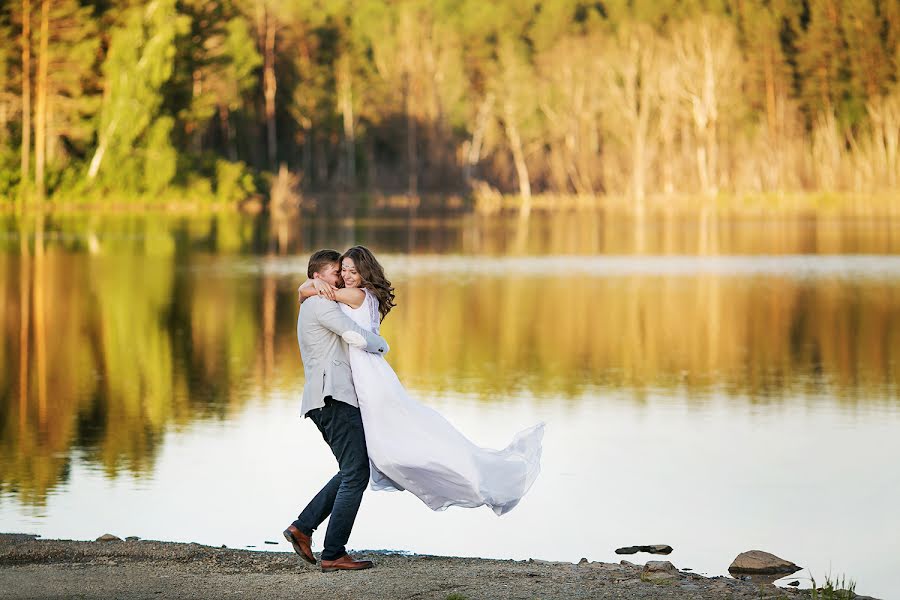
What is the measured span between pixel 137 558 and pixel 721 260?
27941 millimetres

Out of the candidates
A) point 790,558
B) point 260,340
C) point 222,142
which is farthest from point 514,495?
point 222,142

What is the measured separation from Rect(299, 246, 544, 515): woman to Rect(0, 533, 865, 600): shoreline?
0.36m

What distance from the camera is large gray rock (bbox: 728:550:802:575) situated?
8.23 meters

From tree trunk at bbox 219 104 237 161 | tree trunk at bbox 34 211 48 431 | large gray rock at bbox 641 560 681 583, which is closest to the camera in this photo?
large gray rock at bbox 641 560 681 583

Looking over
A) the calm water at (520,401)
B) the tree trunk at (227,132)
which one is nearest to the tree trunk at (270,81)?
the tree trunk at (227,132)

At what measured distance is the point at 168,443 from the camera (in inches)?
486

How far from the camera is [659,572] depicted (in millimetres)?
7730

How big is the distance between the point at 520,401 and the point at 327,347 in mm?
7064

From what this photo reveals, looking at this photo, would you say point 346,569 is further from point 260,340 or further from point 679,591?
point 260,340

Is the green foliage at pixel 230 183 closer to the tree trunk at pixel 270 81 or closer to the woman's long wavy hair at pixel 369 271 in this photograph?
the tree trunk at pixel 270 81

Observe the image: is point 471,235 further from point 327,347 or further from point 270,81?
point 327,347

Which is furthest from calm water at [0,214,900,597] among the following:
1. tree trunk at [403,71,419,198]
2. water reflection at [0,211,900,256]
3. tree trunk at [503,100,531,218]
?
tree trunk at [403,71,419,198]

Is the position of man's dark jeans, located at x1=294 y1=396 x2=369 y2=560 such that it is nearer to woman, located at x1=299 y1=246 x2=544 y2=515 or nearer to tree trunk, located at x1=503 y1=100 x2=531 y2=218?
woman, located at x1=299 y1=246 x2=544 y2=515

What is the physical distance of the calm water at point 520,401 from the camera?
31.1 feet
